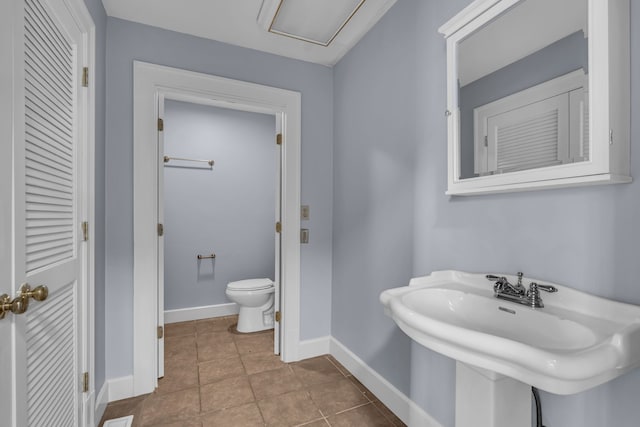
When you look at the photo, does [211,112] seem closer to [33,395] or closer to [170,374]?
[170,374]

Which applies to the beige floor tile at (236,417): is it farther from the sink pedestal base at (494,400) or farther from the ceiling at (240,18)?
the ceiling at (240,18)

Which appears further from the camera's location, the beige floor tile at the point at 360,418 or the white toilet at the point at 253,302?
the white toilet at the point at 253,302

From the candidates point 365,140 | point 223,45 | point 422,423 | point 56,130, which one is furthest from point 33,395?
point 223,45

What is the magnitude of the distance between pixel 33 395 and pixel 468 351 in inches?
54.1

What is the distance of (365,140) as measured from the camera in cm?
214

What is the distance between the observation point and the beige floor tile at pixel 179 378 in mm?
2061

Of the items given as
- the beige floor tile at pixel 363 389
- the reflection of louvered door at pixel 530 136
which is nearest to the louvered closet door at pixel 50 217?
the beige floor tile at pixel 363 389

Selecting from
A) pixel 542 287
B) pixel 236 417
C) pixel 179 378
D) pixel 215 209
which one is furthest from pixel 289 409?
pixel 215 209

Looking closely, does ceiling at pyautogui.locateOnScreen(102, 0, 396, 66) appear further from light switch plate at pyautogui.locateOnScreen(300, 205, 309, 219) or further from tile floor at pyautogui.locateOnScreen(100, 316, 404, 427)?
tile floor at pyautogui.locateOnScreen(100, 316, 404, 427)

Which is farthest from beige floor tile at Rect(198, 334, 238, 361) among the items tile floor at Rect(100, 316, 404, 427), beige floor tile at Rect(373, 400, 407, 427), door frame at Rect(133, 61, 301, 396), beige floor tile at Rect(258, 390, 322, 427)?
beige floor tile at Rect(373, 400, 407, 427)

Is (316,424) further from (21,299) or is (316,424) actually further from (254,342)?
(21,299)

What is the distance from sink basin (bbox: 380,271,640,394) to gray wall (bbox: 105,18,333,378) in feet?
4.41

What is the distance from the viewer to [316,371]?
2.29m

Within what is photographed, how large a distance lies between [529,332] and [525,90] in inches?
33.4
